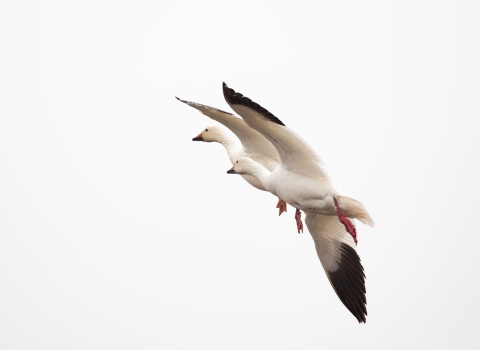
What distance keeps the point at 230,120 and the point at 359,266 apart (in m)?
2.87

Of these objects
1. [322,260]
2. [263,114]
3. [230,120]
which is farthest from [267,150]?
[263,114]

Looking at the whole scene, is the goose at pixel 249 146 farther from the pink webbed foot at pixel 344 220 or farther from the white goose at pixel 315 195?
the pink webbed foot at pixel 344 220

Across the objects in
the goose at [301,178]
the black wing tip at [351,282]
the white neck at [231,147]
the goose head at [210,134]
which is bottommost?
the black wing tip at [351,282]

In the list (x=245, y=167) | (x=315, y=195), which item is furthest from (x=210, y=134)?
(x=315, y=195)

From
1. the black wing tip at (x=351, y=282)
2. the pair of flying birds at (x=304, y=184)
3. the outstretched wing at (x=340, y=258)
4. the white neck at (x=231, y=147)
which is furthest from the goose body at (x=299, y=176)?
the white neck at (x=231, y=147)

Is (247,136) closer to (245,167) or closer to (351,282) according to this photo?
(245,167)

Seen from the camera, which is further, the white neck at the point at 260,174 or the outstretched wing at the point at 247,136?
the outstretched wing at the point at 247,136

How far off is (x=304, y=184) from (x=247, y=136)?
2687 mm

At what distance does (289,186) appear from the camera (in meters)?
11.8

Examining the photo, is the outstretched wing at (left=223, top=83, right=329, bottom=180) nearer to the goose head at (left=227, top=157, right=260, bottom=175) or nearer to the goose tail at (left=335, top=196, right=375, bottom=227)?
the goose tail at (left=335, top=196, right=375, bottom=227)

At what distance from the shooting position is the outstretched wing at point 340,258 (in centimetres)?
1270

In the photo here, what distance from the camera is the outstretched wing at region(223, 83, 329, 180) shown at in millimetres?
10602

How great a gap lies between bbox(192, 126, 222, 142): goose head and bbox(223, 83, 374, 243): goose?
3095mm

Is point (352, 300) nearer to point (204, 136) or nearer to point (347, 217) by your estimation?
point (347, 217)
